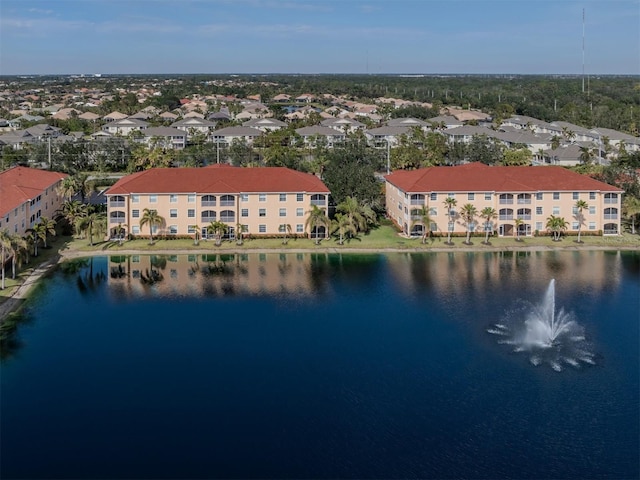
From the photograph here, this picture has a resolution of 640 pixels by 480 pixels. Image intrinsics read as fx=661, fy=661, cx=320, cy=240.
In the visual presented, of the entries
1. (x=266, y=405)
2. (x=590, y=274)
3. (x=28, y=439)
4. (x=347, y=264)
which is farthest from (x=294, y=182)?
(x=28, y=439)

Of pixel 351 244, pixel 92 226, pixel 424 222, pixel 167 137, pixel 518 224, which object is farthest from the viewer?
pixel 167 137

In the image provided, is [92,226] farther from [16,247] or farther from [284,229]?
[284,229]

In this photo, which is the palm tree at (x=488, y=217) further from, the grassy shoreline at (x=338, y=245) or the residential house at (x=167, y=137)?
the residential house at (x=167, y=137)

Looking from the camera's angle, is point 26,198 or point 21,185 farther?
point 21,185

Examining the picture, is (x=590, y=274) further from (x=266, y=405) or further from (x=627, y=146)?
(x=627, y=146)

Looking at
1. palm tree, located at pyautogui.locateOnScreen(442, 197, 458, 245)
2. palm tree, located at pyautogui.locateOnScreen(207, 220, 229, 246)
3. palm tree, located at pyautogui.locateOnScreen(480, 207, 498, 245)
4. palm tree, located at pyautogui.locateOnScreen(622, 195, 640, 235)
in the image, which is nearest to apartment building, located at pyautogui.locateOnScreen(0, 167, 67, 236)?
palm tree, located at pyautogui.locateOnScreen(207, 220, 229, 246)

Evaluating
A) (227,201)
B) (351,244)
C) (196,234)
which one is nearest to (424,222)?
(351,244)

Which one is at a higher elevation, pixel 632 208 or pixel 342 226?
pixel 632 208

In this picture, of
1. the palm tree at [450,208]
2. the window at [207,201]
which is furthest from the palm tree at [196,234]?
the palm tree at [450,208]
